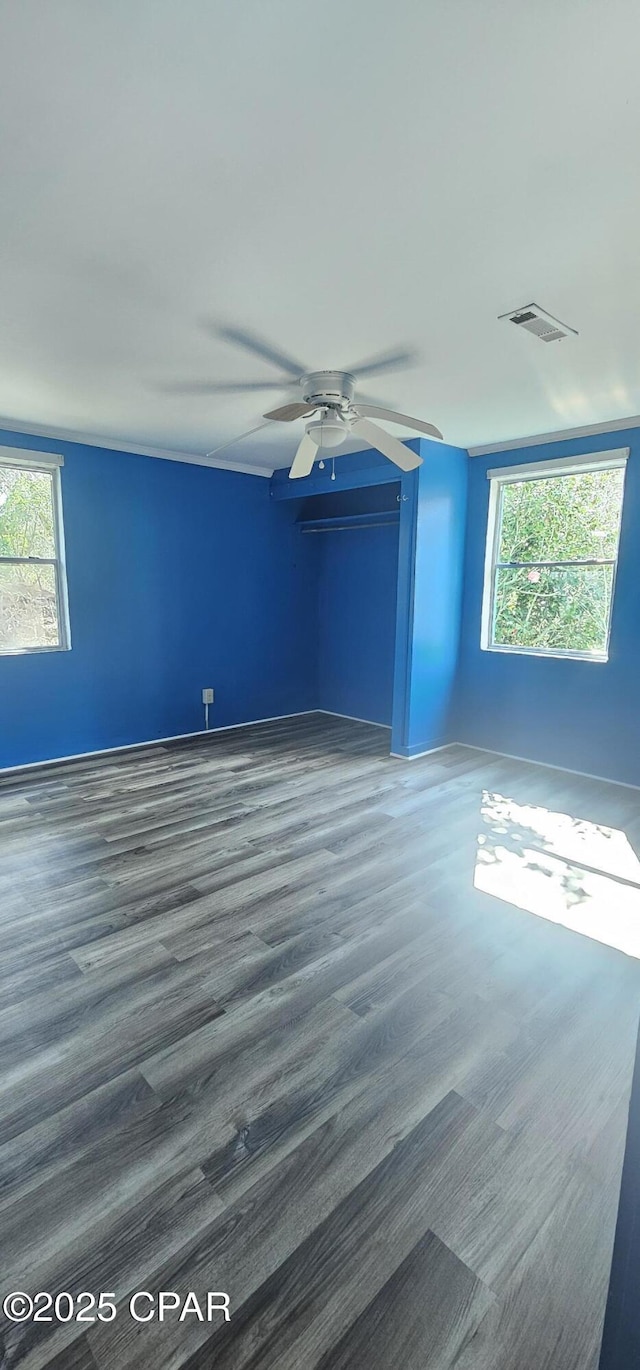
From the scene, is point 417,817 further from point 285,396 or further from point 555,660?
point 285,396

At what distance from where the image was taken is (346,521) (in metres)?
5.51

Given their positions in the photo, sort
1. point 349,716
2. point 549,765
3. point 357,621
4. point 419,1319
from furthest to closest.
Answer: point 349,716 → point 357,621 → point 549,765 → point 419,1319

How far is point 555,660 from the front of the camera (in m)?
4.43

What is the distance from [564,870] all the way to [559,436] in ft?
10.1

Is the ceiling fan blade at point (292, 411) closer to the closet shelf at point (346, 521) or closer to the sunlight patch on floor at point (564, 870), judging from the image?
the closet shelf at point (346, 521)

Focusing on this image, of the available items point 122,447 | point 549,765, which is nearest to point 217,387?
point 122,447

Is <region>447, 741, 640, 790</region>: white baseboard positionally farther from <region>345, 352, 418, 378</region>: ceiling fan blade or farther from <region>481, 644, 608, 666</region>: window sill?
<region>345, 352, 418, 378</region>: ceiling fan blade

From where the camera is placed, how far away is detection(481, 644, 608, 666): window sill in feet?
13.8

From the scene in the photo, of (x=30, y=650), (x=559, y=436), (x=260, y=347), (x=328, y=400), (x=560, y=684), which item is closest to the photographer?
(x=260, y=347)

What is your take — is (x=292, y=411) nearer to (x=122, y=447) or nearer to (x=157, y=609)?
(x=122, y=447)

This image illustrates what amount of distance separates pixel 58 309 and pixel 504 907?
316 cm

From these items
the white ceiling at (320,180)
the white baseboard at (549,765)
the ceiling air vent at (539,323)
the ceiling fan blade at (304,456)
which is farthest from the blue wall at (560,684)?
the ceiling fan blade at (304,456)

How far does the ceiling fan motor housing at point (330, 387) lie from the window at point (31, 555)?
227 centimetres

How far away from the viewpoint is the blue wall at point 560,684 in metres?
3.98
